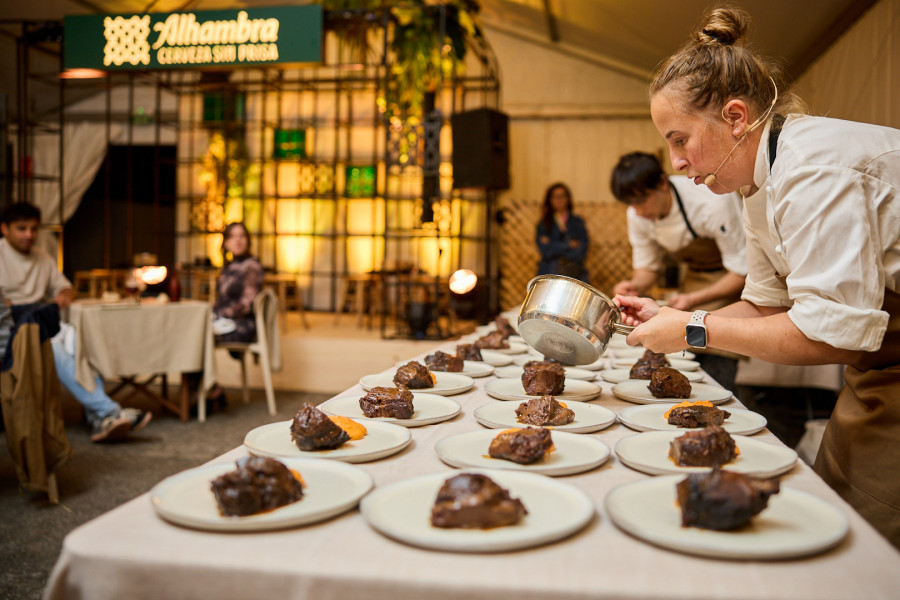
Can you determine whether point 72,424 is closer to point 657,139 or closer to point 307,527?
point 307,527

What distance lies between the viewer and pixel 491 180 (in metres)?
5.48

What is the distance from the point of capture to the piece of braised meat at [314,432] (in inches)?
39.9

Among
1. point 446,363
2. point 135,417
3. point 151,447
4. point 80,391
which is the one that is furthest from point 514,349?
point 80,391

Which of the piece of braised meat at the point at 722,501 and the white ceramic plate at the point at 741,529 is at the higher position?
the piece of braised meat at the point at 722,501

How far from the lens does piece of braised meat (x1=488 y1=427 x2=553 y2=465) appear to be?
957 mm

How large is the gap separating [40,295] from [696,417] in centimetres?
410

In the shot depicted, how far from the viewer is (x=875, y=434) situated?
1.23 m

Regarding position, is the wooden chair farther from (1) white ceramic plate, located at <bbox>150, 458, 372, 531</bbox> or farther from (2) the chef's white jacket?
(2) the chef's white jacket

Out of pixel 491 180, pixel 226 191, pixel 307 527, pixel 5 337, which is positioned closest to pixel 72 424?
pixel 5 337

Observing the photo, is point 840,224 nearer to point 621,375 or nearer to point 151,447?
point 621,375

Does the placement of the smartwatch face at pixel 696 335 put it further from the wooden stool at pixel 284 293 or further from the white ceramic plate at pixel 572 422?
the wooden stool at pixel 284 293

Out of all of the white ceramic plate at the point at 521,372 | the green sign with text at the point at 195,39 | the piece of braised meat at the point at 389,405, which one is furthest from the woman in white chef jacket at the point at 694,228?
the green sign with text at the point at 195,39

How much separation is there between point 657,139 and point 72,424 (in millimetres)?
7481

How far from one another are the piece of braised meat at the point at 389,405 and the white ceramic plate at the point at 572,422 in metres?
0.13
